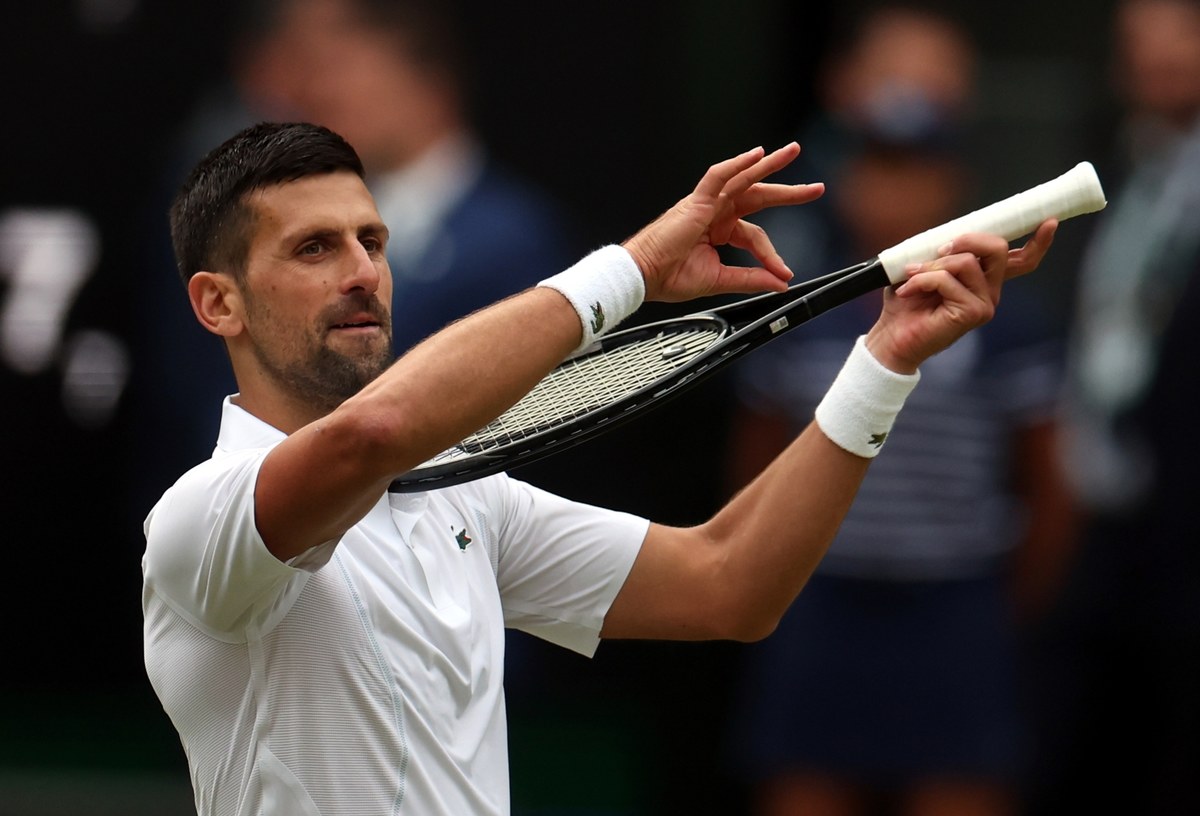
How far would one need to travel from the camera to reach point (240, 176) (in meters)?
3.19

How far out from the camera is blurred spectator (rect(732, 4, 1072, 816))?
5730 mm

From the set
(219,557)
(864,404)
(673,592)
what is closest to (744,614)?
(673,592)

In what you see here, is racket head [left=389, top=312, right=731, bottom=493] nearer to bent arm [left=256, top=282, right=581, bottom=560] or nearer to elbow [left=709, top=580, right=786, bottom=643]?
bent arm [left=256, top=282, right=581, bottom=560]

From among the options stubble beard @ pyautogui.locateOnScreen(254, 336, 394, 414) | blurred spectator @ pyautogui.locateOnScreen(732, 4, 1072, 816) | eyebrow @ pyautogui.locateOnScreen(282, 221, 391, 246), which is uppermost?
eyebrow @ pyautogui.locateOnScreen(282, 221, 391, 246)

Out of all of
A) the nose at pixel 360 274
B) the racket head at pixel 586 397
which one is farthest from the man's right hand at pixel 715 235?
the nose at pixel 360 274

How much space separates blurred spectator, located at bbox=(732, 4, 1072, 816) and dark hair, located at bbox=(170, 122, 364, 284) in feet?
9.23

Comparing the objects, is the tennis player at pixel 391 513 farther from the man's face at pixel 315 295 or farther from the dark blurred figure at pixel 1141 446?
the dark blurred figure at pixel 1141 446

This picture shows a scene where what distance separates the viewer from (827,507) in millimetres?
3242

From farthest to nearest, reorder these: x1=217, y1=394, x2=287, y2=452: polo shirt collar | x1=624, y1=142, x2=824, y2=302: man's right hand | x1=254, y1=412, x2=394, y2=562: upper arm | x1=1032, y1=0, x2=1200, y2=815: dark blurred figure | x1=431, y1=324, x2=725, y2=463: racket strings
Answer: x1=1032, y1=0, x2=1200, y2=815: dark blurred figure, x1=431, y1=324, x2=725, y2=463: racket strings, x1=217, y1=394, x2=287, y2=452: polo shirt collar, x1=624, y1=142, x2=824, y2=302: man's right hand, x1=254, y1=412, x2=394, y2=562: upper arm

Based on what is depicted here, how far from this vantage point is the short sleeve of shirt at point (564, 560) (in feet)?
11.2

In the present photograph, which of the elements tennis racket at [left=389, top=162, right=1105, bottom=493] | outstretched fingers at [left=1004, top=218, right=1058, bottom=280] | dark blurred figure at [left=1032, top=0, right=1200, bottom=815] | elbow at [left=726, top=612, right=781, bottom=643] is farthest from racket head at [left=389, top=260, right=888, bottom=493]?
dark blurred figure at [left=1032, top=0, right=1200, bottom=815]

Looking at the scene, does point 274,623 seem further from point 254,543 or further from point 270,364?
point 270,364

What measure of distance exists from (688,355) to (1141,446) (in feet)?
10.3

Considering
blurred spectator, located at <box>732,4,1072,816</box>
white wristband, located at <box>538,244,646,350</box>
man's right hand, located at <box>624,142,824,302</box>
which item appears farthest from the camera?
blurred spectator, located at <box>732,4,1072,816</box>
